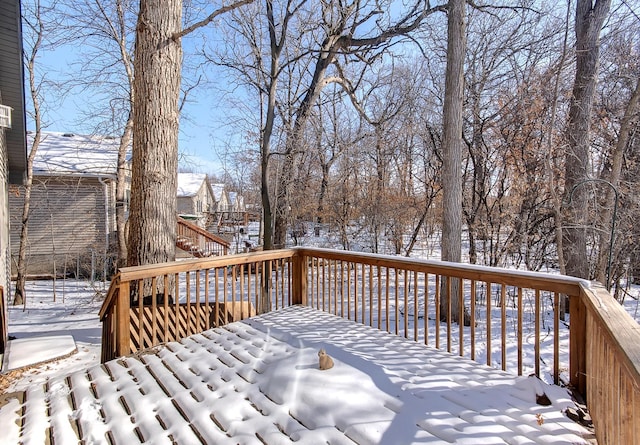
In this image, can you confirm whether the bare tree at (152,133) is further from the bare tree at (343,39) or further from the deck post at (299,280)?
the bare tree at (343,39)

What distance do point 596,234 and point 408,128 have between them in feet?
19.8

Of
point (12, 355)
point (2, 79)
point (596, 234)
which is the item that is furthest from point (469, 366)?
point (2, 79)

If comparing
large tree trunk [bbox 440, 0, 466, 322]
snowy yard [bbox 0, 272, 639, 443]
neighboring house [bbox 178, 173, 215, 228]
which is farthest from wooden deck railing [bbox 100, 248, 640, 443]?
neighboring house [bbox 178, 173, 215, 228]

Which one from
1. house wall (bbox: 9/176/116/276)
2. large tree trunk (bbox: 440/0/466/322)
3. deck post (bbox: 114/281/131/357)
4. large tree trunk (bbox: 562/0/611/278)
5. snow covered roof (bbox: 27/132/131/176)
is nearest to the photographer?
deck post (bbox: 114/281/131/357)

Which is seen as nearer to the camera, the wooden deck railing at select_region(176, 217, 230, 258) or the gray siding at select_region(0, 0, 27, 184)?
the gray siding at select_region(0, 0, 27, 184)

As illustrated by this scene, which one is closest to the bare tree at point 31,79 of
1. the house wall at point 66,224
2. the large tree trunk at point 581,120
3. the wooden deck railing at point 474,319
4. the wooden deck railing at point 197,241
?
the house wall at point 66,224

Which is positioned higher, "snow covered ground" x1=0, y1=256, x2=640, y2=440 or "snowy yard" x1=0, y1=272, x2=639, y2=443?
"snowy yard" x1=0, y1=272, x2=639, y2=443

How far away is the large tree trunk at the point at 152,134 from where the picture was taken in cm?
386

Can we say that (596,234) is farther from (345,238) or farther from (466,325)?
(345,238)

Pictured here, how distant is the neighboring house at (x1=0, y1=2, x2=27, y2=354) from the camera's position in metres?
4.44

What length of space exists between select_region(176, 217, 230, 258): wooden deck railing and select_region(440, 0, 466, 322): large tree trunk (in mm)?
8642

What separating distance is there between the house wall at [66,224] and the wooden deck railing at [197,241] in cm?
254

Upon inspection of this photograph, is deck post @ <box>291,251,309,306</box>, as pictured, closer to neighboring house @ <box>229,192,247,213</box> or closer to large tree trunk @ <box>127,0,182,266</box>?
large tree trunk @ <box>127,0,182,266</box>

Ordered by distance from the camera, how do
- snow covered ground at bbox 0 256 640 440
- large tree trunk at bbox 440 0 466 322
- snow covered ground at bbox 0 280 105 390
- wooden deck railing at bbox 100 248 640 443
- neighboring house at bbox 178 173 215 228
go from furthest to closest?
neighboring house at bbox 178 173 215 228, large tree trunk at bbox 440 0 466 322, snow covered ground at bbox 0 280 105 390, snow covered ground at bbox 0 256 640 440, wooden deck railing at bbox 100 248 640 443
